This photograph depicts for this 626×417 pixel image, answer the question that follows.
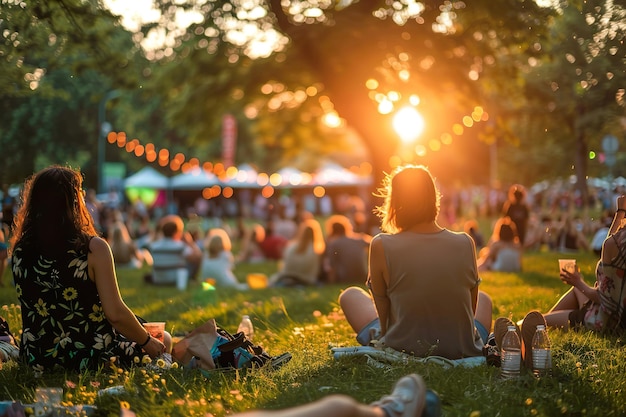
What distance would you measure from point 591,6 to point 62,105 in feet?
87.7

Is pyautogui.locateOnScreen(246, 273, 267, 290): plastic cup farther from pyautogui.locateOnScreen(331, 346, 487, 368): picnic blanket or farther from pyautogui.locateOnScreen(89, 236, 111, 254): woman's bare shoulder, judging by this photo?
pyautogui.locateOnScreen(89, 236, 111, 254): woman's bare shoulder

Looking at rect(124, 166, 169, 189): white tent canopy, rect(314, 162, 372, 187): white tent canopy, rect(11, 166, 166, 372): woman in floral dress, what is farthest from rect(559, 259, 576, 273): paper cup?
rect(314, 162, 372, 187): white tent canopy

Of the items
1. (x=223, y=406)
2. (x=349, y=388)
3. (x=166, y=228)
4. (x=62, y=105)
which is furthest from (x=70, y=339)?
(x=62, y=105)

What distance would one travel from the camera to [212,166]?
33406mm

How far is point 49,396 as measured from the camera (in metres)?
4.14

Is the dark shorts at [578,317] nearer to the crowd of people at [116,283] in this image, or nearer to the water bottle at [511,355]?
the crowd of people at [116,283]

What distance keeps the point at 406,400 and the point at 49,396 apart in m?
1.82

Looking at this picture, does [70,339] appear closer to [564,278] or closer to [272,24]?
[564,278]

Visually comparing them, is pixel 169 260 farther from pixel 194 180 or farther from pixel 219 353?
pixel 194 180

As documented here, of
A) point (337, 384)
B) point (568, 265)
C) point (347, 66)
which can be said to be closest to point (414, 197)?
point (337, 384)

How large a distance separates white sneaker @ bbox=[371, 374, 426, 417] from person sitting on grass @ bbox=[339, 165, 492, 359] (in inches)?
58.2

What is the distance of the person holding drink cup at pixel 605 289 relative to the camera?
5809mm

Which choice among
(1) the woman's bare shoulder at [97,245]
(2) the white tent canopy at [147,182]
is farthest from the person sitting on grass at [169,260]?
(2) the white tent canopy at [147,182]

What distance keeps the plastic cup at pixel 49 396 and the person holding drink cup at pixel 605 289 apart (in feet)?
11.7
